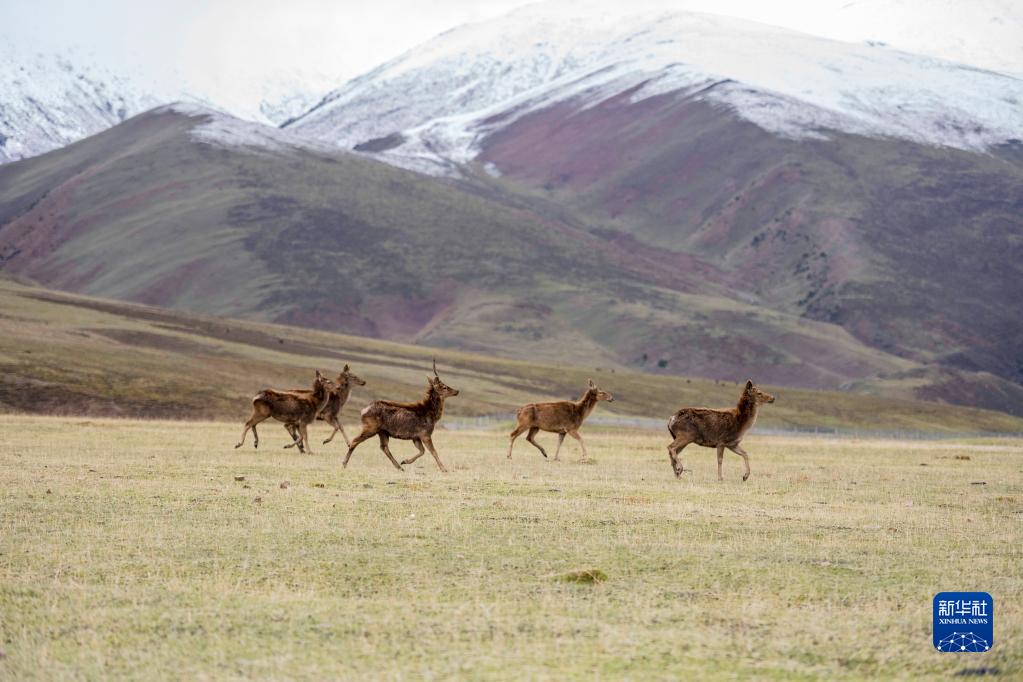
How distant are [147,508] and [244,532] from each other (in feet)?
10.5

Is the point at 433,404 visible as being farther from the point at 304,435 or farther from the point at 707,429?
the point at 304,435

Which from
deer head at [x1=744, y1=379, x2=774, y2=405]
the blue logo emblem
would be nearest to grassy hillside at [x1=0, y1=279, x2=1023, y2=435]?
deer head at [x1=744, y1=379, x2=774, y2=405]

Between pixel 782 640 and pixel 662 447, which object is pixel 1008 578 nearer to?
pixel 782 640

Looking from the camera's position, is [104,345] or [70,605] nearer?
[70,605]

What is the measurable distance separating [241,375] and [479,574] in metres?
77.5

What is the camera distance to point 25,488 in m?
24.3

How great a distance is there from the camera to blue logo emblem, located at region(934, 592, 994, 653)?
13.0 metres

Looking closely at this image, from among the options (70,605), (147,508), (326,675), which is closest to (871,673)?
(326,675)

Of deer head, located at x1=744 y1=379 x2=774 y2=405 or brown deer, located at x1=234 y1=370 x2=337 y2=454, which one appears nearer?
deer head, located at x1=744 y1=379 x2=774 y2=405

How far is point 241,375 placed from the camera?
9181 centimetres

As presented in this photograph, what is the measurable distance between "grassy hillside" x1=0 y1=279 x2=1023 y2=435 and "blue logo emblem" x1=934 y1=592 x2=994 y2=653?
59605mm

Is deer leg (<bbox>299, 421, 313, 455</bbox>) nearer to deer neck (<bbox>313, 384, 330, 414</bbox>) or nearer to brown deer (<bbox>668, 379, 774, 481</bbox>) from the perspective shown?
deer neck (<bbox>313, 384, 330, 414</bbox>)

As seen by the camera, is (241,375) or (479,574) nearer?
(479,574)

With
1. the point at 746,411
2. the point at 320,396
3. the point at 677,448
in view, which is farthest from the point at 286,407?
the point at 746,411
